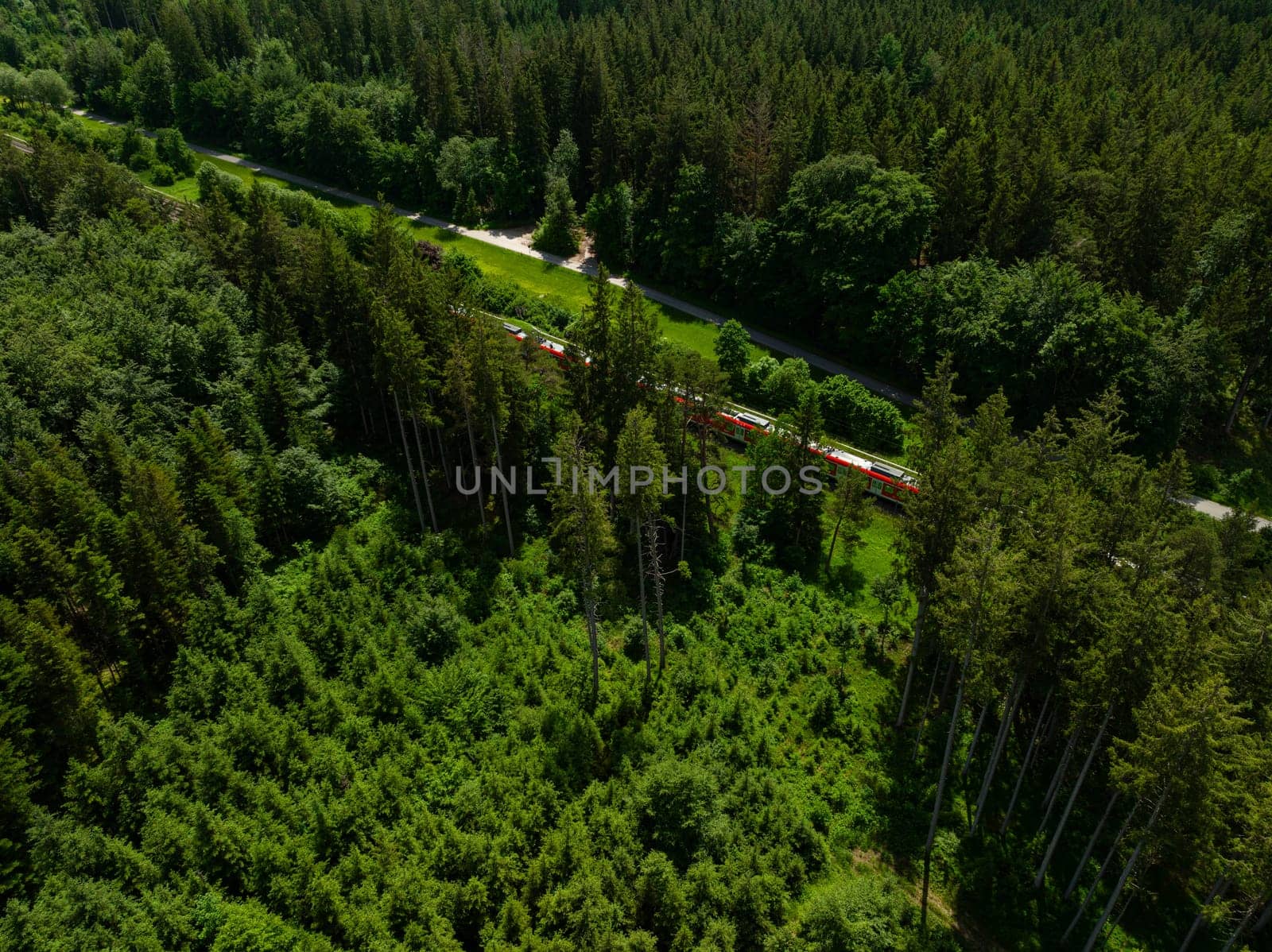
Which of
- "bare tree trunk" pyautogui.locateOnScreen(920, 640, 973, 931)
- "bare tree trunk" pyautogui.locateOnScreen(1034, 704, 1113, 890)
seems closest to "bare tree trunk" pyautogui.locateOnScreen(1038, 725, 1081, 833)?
"bare tree trunk" pyautogui.locateOnScreen(1034, 704, 1113, 890)

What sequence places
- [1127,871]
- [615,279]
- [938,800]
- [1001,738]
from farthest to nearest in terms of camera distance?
1. [615,279]
2. [1001,738]
3. [938,800]
4. [1127,871]

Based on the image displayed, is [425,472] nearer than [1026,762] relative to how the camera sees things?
No

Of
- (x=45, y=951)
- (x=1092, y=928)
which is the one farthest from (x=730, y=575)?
(x=45, y=951)

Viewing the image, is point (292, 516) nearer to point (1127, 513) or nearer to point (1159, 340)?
point (1127, 513)

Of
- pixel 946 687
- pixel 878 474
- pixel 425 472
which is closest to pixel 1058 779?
pixel 946 687

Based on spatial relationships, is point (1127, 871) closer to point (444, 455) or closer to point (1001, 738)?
point (1001, 738)

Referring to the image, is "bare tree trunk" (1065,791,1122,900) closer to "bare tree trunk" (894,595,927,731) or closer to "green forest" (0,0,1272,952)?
"green forest" (0,0,1272,952)
